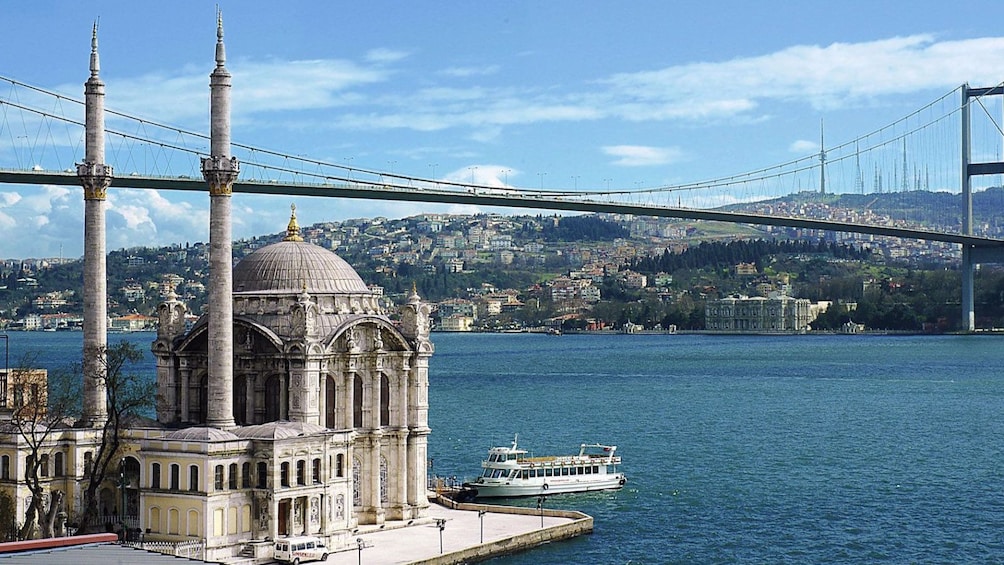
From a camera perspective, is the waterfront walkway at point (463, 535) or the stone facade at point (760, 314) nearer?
the waterfront walkway at point (463, 535)

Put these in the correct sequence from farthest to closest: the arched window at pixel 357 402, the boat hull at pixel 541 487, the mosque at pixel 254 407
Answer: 1. the boat hull at pixel 541 487
2. the arched window at pixel 357 402
3. the mosque at pixel 254 407

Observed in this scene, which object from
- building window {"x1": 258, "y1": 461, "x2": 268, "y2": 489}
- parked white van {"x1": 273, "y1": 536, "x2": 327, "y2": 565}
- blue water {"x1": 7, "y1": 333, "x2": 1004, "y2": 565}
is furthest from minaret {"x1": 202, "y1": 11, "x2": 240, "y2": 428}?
blue water {"x1": 7, "y1": 333, "x2": 1004, "y2": 565}

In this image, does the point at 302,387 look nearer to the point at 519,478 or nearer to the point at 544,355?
the point at 519,478

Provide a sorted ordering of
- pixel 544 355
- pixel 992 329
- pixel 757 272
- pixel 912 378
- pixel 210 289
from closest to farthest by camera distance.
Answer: pixel 210 289 → pixel 912 378 → pixel 544 355 → pixel 992 329 → pixel 757 272

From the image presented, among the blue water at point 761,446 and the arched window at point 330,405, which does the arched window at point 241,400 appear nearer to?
the arched window at point 330,405

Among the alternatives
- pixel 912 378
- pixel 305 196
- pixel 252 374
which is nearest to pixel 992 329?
pixel 912 378

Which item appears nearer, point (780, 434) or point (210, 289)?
point (210, 289)

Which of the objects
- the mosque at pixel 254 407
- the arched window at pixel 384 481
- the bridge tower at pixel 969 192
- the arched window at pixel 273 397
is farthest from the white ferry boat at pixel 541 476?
the bridge tower at pixel 969 192
